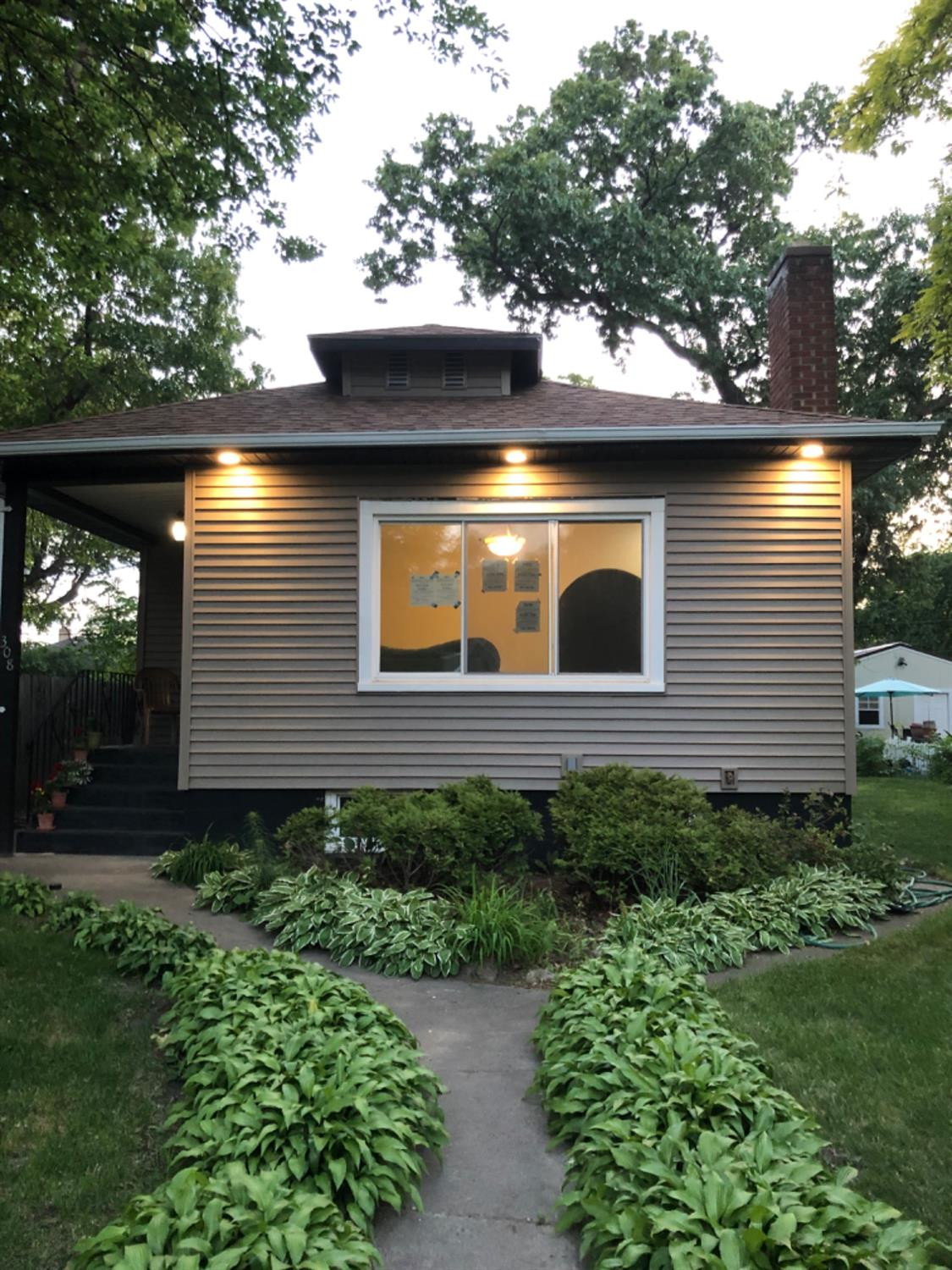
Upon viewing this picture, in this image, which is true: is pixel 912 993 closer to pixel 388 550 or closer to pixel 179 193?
pixel 388 550

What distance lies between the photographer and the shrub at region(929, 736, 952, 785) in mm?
16456

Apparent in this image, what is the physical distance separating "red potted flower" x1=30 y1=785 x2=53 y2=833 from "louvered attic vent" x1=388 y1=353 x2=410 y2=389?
493 centimetres

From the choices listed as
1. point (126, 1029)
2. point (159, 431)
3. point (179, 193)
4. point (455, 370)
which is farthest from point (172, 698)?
point (126, 1029)

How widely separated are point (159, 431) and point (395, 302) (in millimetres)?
17054

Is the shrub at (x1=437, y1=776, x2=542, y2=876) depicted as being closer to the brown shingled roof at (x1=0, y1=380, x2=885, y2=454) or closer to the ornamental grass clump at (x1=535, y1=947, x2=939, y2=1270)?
the ornamental grass clump at (x1=535, y1=947, x2=939, y2=1270)

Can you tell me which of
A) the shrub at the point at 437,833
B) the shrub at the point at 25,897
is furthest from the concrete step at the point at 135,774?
the shrub at the point at 437,833

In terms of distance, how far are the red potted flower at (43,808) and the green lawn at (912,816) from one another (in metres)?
6.82

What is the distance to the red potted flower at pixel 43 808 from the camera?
7766mm

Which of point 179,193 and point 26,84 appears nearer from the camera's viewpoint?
point 26,84

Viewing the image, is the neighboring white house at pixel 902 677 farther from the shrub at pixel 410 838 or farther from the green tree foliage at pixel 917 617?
the shrub at pixel 410 838

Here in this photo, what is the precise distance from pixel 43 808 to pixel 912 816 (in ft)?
31.5

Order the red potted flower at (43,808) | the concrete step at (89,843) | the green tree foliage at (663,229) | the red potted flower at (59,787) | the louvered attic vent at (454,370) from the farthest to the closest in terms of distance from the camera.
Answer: the green tree foliage at (663,229) → the louvered attic vent at (454,370) → the red potted flower at (59,787) → the red potted flower at (43,808) → the concrete step at (89,843)

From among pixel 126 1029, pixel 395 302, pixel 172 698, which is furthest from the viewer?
pixel 395 302

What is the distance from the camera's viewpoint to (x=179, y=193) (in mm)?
9586
